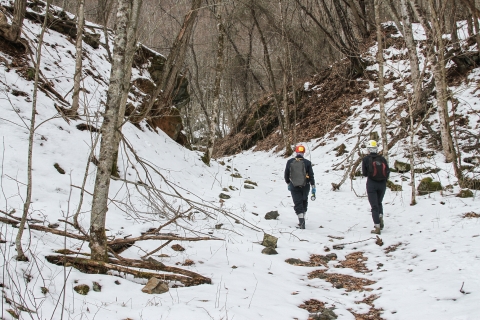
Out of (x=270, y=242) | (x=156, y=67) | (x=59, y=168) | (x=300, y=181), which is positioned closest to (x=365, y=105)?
(x=156, y=67)

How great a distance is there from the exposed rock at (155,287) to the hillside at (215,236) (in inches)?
2.2

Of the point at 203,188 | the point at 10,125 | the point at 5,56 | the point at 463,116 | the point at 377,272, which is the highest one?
the point at 463,116

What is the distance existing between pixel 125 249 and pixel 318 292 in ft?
8.72

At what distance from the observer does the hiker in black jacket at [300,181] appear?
772 centimetres

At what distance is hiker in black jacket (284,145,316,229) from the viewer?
7.72 m

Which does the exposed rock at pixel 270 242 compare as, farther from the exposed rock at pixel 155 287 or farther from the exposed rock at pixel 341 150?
the exposed rock at pixel 341 150

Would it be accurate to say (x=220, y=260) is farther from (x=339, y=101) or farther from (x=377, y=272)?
(x=339, y=101)

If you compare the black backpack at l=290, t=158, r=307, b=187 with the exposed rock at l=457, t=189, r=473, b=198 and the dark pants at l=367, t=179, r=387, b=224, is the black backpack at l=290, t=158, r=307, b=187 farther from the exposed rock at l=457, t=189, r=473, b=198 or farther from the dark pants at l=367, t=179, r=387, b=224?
the exposed rock at l=457, t=189, r=473, b=198

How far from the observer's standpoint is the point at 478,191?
794 cm

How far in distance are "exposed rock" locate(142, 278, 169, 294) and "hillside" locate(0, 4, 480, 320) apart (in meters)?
0.06

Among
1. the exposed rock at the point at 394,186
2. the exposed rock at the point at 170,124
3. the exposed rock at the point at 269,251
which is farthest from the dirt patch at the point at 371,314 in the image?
the exposed rock at the point at 170,124

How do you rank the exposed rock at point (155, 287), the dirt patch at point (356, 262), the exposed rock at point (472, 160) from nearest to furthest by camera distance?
the exposed rock at point (155, 287), the dirt patch at point (356, 262), the exposed rock at point (472, 160)

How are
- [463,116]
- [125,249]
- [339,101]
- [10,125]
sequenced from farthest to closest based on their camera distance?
1. [339,101]
2. [463,116]
3. [10,125]
4. [125,249]

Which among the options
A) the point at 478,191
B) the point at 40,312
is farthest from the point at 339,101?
the point at 40,312
